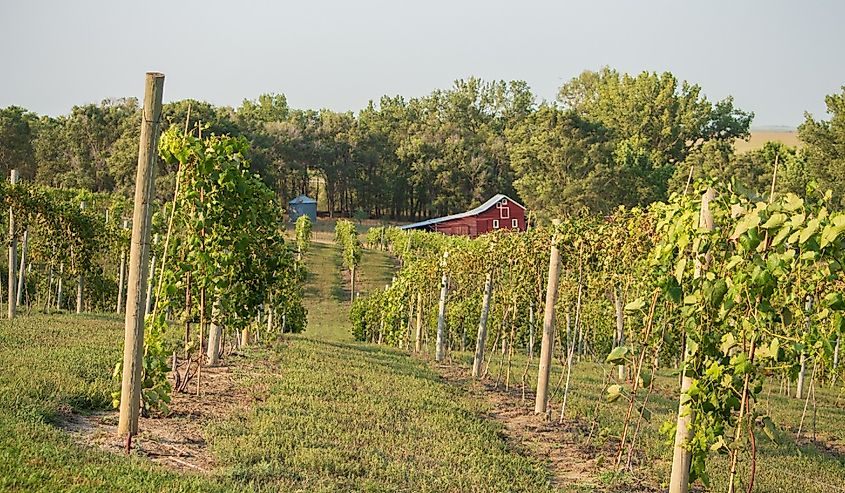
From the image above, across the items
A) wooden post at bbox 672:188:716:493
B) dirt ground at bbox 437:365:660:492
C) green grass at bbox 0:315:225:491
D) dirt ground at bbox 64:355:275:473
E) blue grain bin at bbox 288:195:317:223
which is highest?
blue grain bin at bbox 288:195:317:223

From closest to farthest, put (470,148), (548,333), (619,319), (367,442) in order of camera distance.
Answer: (367,442), (548,333), (619,319), (470,148)

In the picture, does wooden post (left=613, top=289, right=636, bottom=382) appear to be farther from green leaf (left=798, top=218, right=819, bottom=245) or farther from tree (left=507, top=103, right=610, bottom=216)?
tree (left=507, top=103, right=610, bottom=216)

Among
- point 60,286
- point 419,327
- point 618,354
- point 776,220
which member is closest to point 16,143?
point 60,286

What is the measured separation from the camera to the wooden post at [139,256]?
21.2ft

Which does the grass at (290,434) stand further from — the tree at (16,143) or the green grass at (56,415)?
the tree at (16,143)

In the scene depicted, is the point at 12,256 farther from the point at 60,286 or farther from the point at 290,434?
the point at 290,434

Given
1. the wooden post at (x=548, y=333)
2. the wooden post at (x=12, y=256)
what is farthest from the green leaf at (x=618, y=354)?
the wooden post at (x=12, y=256)

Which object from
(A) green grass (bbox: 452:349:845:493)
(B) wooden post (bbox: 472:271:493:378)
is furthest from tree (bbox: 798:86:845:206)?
(B) wooden post (bbox: 472:271:493:378)

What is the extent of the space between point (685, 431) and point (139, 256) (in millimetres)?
4246

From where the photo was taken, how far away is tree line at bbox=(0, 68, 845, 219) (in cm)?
4881

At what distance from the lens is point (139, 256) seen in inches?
255

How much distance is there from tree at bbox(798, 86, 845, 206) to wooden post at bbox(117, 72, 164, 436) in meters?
38.6

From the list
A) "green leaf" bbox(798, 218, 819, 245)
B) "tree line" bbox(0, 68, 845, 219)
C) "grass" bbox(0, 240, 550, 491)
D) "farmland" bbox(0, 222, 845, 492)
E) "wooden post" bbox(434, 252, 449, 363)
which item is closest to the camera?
"green leaf" bbox(798, 218, 819, 245)

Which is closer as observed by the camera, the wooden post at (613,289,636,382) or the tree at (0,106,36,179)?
the wooden post at (613,289,636,382)
